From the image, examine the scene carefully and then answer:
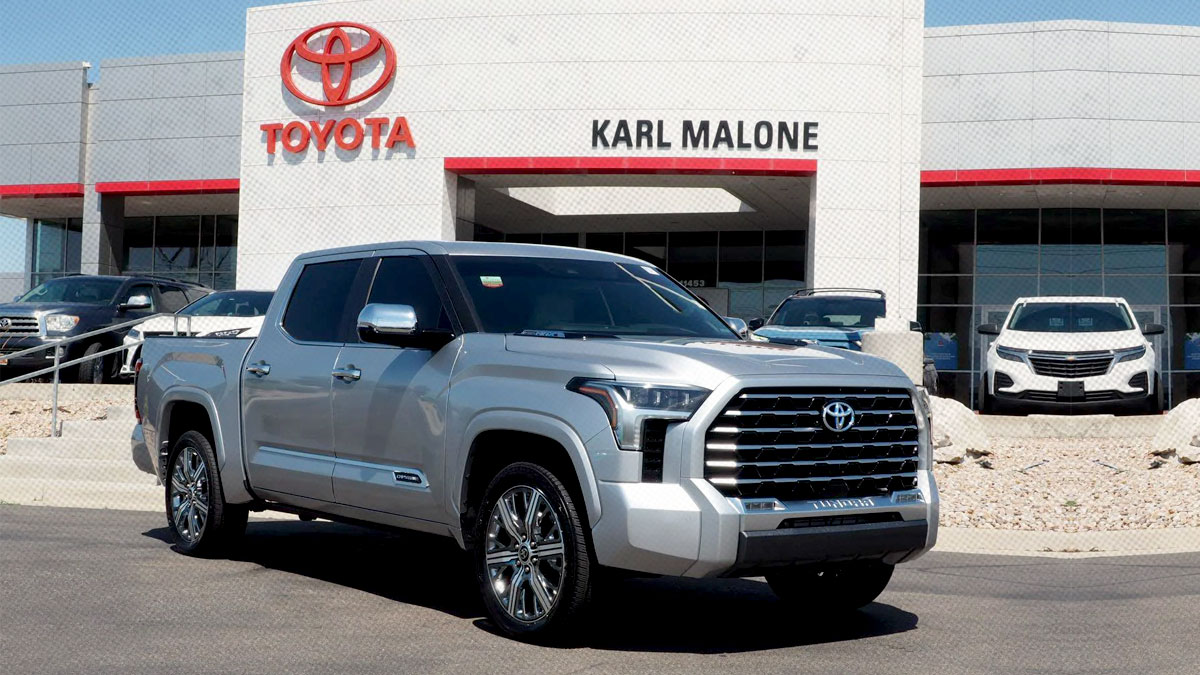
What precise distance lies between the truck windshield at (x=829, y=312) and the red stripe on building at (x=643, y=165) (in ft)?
26.9

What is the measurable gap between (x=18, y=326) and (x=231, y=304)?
3504 millimetres

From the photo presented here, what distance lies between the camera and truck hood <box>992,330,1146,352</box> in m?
18.2

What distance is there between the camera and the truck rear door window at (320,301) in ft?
25.5

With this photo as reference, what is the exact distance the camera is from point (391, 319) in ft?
21.6

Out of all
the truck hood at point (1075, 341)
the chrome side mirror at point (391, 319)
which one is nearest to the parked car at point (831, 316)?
the truck hood at point (1075, 341)

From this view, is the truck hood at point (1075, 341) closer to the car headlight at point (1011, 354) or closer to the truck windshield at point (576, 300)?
the car headlight at point (1011, 354)

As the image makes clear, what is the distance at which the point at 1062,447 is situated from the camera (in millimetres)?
15656

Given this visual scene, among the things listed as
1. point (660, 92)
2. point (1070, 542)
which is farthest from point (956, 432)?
point (660, 92)

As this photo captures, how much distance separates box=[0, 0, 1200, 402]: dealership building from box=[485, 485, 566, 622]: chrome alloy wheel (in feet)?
70.1

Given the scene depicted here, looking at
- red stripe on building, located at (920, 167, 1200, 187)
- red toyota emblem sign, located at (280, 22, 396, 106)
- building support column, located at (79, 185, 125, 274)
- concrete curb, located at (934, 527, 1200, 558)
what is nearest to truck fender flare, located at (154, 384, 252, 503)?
concrete curb, located at (934, 527, 1200, 558)

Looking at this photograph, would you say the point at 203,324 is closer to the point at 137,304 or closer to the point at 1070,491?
the point at 137,304

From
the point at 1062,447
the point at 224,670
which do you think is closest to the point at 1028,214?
the point at 1062,447

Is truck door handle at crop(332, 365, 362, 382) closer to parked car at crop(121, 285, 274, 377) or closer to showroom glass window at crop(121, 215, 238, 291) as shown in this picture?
parked car at crop(121, 285, 274, 377)

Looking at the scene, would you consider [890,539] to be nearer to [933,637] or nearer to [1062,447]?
[933,637]
